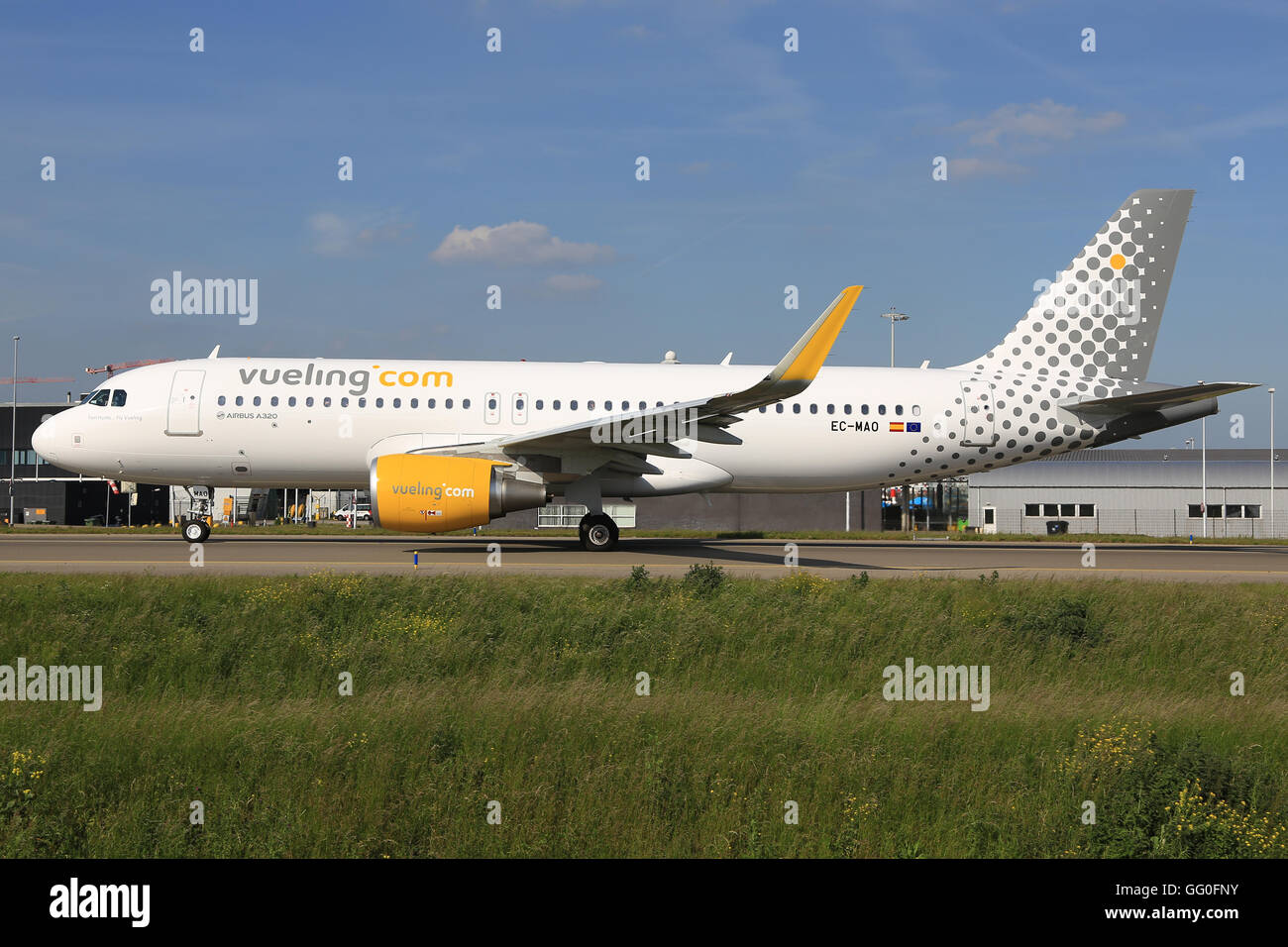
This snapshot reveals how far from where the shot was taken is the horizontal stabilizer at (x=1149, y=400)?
75.6 ft

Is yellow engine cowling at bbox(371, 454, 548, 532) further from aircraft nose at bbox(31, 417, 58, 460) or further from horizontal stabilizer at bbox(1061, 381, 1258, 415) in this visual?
horizontal stabilizer at bbox(1061, 381, 1258, 415)

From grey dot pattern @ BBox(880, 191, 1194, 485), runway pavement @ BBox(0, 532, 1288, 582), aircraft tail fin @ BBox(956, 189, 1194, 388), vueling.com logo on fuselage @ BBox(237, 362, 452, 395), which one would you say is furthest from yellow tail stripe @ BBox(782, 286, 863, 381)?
aircraft tail fin @ BBox(956, 189, 1194, 388)

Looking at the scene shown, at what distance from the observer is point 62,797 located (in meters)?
7.42

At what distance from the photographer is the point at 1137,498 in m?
72.1

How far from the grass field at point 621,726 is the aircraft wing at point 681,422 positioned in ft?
18.4

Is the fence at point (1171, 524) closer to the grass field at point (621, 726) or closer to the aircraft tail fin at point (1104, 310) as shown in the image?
the aircraft tail fin at point (1104, 310)

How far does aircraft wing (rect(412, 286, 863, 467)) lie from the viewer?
18.7m

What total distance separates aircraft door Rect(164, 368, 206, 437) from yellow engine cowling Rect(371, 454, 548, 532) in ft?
19.3

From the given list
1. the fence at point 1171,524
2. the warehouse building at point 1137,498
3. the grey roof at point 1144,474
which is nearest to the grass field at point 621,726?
the grey roof at point 1144,474

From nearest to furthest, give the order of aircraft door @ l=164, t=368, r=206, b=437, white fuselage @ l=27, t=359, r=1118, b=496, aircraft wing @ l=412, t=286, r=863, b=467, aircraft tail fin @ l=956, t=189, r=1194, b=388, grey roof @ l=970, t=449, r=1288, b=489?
1. aircraft wing @ l=412, t=286, r=863, b=467
2. aircraft door @ l=164, t=368, r=206, b=437
3. white fuselage @ l=27, t=359, r=1118, b=496
4. aircraft tail fin @ l=956, t=189, r=1194, b=388
5. grey roof @ l=970, t=449, r=1288, b=489

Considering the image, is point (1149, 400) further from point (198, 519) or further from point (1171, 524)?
point (1171, 524)

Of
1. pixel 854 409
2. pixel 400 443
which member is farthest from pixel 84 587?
pixel 854 409

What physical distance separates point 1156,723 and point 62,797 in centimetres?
960

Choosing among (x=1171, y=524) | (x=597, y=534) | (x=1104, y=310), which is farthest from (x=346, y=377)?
(x=1171, y=524)
